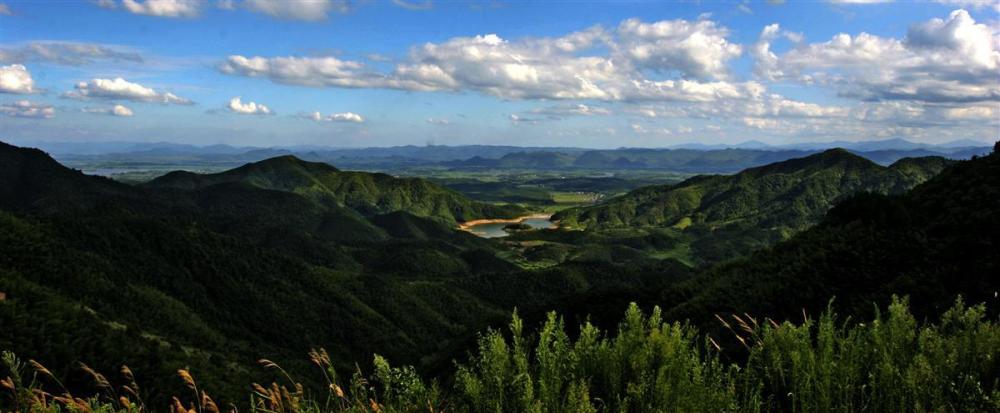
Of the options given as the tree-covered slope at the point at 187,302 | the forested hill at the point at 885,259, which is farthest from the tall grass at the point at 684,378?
the tree-covered slope at the point at 187,302

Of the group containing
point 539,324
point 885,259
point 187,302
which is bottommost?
point 187,302

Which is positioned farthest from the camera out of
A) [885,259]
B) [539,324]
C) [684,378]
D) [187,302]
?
[187,302]

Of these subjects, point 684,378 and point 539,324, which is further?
point 539,324

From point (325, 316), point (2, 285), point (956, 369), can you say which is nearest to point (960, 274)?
point (956, 369)

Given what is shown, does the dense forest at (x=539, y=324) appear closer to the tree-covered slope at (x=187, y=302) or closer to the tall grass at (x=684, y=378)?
the tall grass at (x=684, y=378)

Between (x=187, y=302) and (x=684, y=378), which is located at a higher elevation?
(x=684, y=378)

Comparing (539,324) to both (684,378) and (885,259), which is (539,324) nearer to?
(684,378)

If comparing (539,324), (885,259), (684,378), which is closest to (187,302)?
(885,259)

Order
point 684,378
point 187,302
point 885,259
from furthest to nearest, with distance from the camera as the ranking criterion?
point 187,302 → point 885,259 → point 684,378
